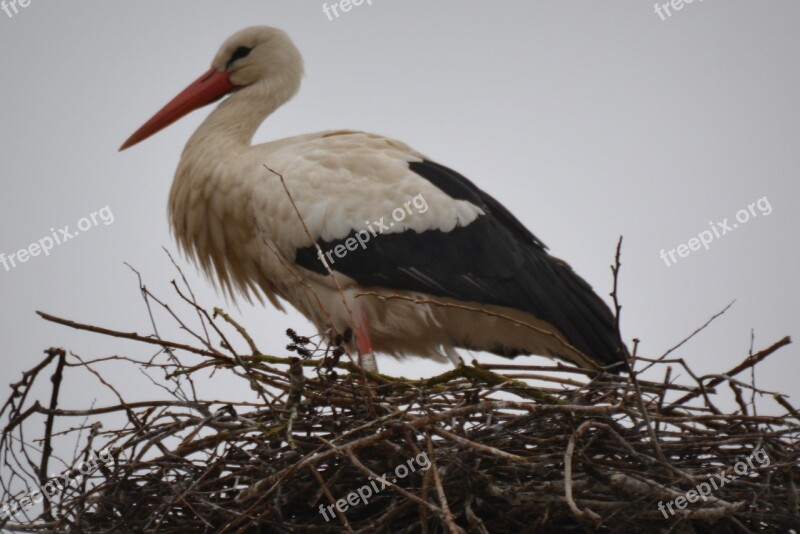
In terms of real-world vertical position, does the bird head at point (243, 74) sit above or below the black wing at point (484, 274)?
above

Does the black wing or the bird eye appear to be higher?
the bird eye

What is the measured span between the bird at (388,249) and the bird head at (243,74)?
51 centimetres

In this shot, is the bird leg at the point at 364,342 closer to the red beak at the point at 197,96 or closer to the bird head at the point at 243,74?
the bird head at the point at 243,74

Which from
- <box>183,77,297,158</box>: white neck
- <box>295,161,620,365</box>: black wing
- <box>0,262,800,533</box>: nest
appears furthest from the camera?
<box>183,77,297,158</box>: white neck

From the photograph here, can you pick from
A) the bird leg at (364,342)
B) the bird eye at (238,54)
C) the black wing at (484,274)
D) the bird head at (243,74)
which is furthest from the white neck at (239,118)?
the bird leg at (364,342)

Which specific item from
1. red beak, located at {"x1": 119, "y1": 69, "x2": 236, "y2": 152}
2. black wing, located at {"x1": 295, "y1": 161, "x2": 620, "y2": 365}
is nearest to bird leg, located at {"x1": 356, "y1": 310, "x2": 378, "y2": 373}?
black wing, located at {"x1": 295, "y1": 161, "x2": 620, "y2": 365}

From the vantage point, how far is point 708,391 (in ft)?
9.80

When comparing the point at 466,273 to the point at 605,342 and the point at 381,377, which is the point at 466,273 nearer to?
the point at 605,342

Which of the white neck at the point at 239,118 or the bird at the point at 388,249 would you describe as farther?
the white neck at the point at 239,118

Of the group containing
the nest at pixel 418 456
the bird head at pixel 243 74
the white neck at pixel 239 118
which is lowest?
the nest at pixel 418 456

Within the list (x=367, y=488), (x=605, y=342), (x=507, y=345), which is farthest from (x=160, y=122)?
(x=367, y=488)

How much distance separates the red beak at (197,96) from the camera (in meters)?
5.09

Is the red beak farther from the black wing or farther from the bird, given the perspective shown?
the black wing

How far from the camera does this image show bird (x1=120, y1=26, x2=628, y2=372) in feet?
13.7
